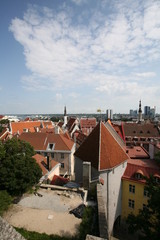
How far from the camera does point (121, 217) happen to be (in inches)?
829

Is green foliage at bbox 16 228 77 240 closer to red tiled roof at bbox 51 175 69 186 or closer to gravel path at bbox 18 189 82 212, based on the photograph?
gravel path at bbox 18 189 82 212

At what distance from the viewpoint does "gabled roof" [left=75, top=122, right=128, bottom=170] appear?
1702 cm

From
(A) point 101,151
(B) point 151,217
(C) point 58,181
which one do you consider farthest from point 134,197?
(C) point 58,181

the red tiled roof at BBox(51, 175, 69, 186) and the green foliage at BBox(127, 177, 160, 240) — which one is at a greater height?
the green foliage at BBox(127, 177, 160, 240)

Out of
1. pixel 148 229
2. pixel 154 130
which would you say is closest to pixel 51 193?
pixel 148 229

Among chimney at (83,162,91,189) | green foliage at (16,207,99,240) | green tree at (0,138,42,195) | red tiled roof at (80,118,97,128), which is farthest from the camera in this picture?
red tiled roof at (80,118,97,128)

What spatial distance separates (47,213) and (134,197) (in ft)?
39.8

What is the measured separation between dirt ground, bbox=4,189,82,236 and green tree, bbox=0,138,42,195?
Result: 153 cm

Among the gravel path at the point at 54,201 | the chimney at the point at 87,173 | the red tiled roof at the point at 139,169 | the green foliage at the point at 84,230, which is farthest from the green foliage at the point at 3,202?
the red tiled roof at the point at 139,169

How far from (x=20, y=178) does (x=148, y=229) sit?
39.3ft

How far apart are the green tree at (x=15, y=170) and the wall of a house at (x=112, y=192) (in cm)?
765

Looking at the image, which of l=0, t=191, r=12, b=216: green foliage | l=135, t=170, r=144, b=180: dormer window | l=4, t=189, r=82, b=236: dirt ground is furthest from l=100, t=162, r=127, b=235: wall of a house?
l=0, t=191, r=12, b=216: green foliage

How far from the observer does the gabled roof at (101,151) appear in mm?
17016

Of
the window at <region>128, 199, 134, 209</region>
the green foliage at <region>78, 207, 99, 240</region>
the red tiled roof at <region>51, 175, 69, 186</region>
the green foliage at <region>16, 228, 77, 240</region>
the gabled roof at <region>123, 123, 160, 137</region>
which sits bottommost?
the window at <region>128, 199, 134, 209</region>
